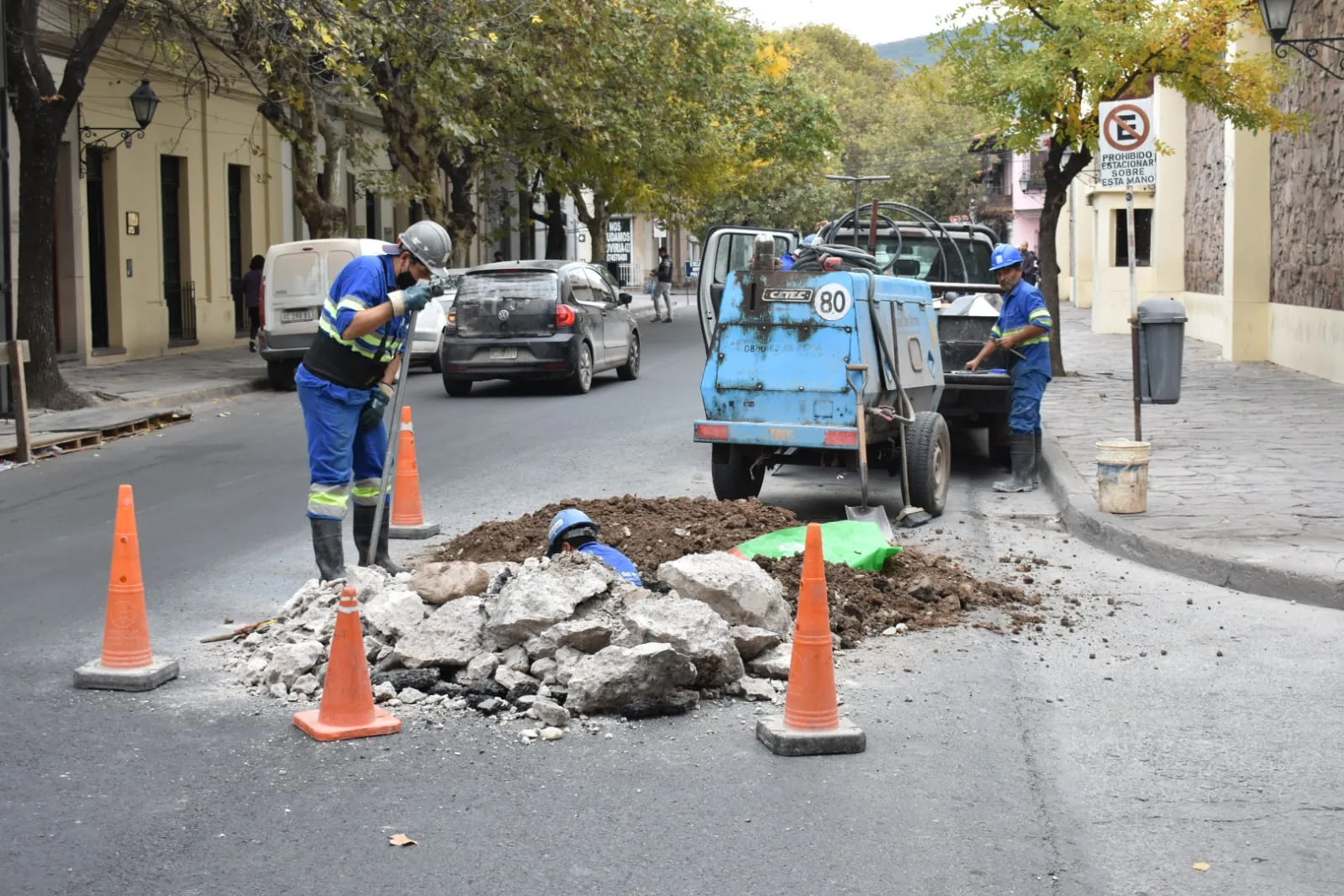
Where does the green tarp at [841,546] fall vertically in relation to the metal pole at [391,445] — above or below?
below

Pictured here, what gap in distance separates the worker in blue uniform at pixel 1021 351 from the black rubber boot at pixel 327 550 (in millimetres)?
5660

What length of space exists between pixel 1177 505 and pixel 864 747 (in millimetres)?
5431

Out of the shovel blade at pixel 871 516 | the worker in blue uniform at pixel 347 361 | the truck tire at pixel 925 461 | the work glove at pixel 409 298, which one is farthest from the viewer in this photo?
the truck tire at pixel 925 461

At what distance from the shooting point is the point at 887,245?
48.3ft

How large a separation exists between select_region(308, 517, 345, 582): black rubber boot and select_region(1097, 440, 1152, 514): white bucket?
4939 millimetres

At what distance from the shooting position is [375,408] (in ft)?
26.6

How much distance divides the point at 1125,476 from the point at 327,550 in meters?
5.07

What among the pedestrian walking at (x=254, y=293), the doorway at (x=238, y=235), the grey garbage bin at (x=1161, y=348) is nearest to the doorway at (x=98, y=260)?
the pedestrian walking at (x=254, y=293)

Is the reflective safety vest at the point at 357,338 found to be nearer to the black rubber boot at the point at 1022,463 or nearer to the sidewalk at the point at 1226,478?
the sidewalk at the point at 1226,478

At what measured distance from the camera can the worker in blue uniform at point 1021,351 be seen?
11648 mm

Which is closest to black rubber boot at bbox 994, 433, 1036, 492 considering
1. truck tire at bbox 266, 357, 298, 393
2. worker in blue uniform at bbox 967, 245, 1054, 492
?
worker in blue uniform at bbox 967, 245, 1054, 492

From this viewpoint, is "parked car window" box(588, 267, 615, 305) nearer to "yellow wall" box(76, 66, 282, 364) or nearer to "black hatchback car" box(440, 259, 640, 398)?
"black hatchback car" box(440, 259, 640, 398)

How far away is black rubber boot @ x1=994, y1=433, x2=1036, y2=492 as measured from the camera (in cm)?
1188

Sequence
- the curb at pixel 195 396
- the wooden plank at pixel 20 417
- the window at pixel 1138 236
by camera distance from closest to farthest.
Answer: the wooden plank at pixel 20 417 < the curb at pixel 195 396 < the window at pixel 1138 236
